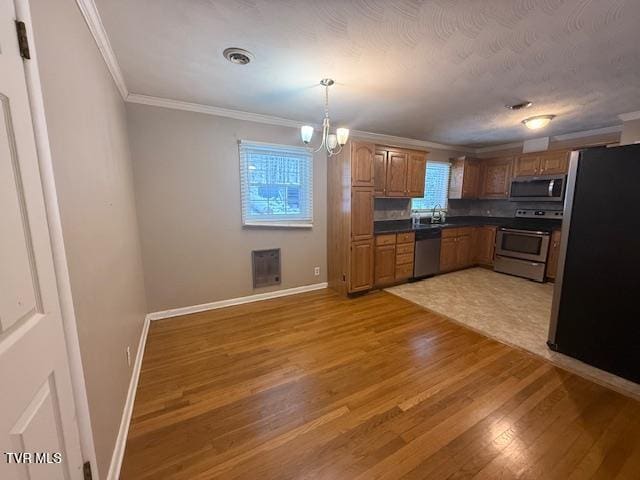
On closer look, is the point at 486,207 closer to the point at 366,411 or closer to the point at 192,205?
the point at 366,411

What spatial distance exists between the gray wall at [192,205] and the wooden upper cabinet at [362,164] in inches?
33.3

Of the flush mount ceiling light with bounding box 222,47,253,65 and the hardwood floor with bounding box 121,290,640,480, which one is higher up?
the flush mount ceiling light with bounding box 222,47,253,65

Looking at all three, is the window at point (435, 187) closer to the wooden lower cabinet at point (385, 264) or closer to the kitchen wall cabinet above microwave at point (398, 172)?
the kitchen wall cabinet above microwave at point (398, 172)

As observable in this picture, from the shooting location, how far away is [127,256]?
2.20 meters

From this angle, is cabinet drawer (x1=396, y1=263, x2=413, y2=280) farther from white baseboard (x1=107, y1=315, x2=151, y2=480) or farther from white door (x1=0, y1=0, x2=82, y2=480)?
white door (x1=0, y1=0, x2=82, y2=480)

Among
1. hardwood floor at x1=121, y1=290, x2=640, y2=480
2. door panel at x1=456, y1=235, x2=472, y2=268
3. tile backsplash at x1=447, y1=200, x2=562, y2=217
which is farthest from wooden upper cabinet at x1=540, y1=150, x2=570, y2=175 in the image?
hardwood floor at x1=121, y1=290, x2=640, y2=480

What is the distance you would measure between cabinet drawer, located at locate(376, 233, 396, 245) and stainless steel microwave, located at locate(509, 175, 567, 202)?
2749mm

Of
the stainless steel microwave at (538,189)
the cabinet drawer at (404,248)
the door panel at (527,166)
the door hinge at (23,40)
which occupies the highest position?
the door panel at (527,166)

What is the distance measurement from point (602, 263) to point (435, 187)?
357 cm

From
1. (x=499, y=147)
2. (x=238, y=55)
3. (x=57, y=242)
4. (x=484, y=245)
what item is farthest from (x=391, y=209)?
(x=57, y=242)

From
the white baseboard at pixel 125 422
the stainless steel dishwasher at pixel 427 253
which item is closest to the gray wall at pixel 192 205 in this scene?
the white baseboard at pixel 125 422

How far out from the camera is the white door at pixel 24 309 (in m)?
0.71

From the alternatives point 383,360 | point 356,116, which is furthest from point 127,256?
point 356,116

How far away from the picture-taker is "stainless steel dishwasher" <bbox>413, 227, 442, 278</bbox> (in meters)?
4.44
